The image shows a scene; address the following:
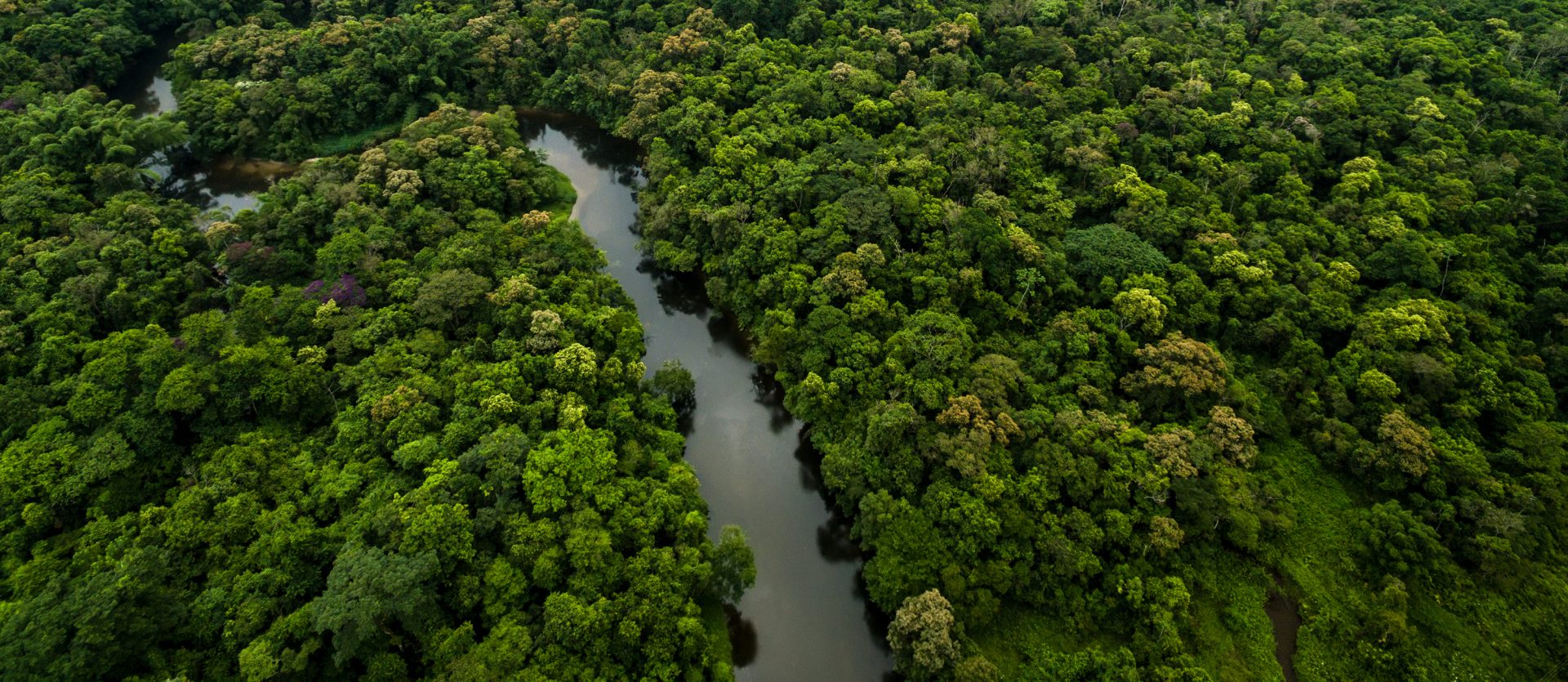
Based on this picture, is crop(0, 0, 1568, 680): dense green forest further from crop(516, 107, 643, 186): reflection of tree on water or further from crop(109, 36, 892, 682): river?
crop(516, 107, 643, 186): reflection of tree on water

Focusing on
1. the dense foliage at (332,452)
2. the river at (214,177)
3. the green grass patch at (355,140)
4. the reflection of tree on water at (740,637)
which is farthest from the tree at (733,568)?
the green grass patch at (355,140)

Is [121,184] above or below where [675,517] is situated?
above

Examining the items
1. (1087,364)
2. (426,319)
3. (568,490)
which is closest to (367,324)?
(426,319)

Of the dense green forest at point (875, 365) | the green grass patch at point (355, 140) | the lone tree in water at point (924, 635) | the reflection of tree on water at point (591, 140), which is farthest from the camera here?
the reflection of tree on water at point (591, 140)

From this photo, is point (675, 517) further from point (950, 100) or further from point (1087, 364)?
point (950, 100)

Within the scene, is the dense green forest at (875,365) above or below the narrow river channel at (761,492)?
above

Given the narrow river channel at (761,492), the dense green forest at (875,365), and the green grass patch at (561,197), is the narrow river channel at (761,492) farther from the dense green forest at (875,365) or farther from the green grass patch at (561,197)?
the dense green forest at (875,365)

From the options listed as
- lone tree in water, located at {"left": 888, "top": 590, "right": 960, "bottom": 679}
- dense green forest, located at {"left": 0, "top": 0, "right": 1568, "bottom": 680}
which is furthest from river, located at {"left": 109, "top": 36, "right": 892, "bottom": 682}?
lone tree in water, located at {"left": 888, "top": 590, "right": 960, "bottom": 679}
